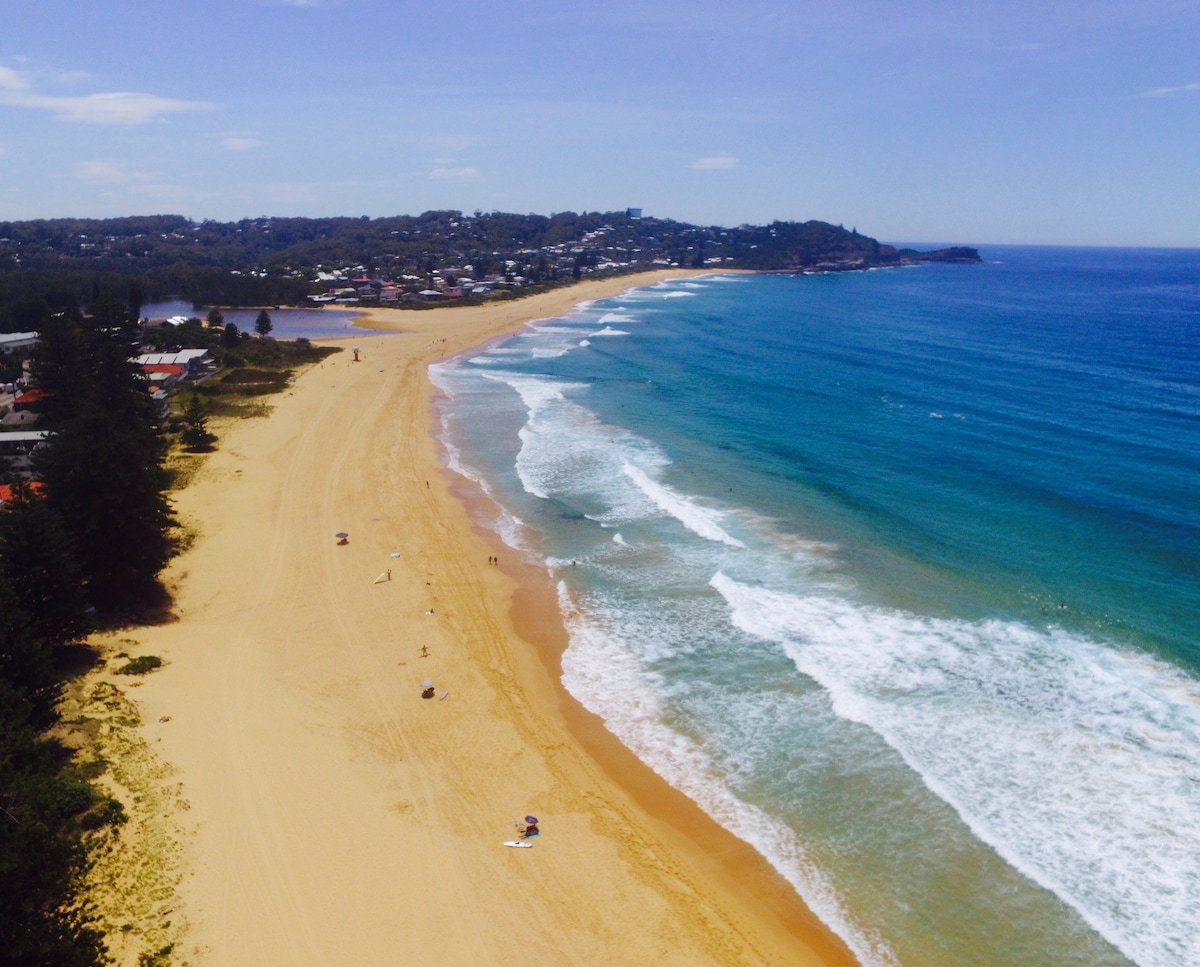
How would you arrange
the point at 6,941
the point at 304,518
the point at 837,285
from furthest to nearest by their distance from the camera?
the point at 837,285 < the point at 304,518 < the point at 6,941

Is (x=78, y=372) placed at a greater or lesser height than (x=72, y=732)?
greater

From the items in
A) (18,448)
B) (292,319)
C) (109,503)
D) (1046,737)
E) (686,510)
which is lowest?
(1046,737)

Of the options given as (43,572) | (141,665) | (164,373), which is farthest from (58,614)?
(164,373)

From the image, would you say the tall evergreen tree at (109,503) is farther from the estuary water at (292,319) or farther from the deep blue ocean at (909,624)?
the estuary water at (292,319)

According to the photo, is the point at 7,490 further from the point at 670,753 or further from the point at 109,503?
the point at 670,753

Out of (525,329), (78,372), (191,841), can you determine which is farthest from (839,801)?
(525,329)

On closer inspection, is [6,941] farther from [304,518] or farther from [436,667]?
[304,518]

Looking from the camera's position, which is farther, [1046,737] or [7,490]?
[7,490]
